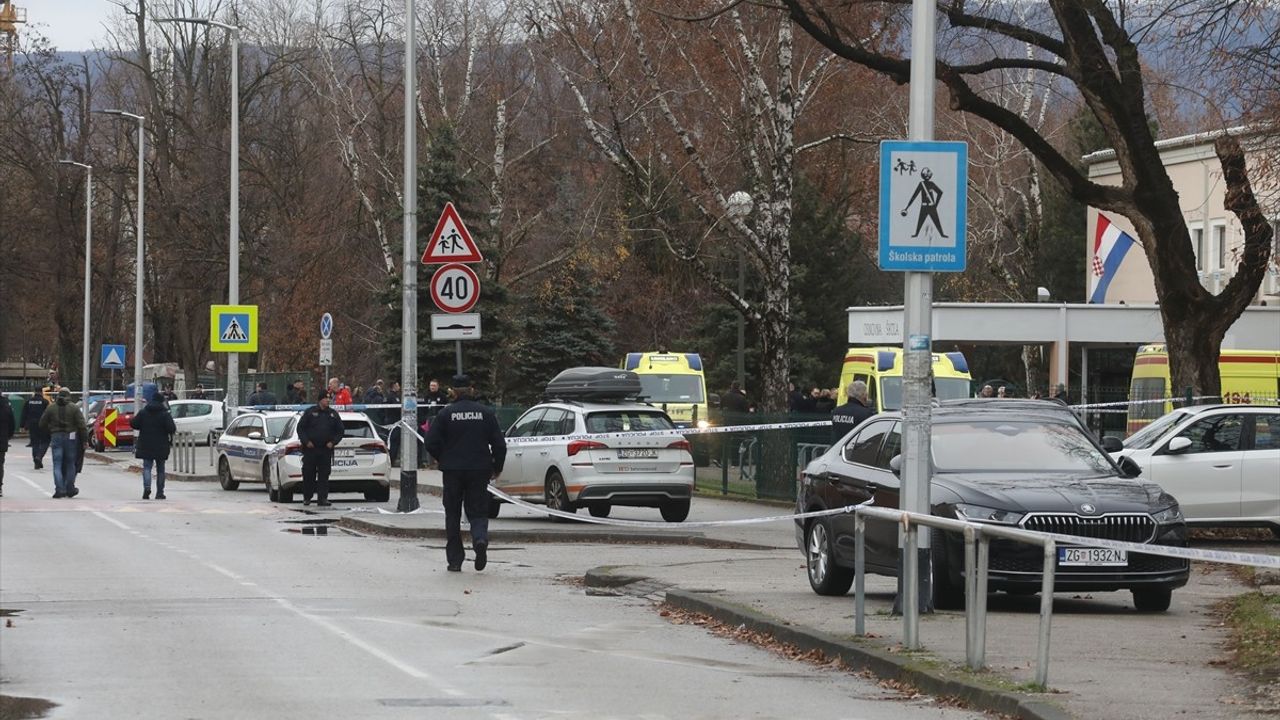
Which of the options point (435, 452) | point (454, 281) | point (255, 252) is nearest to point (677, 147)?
point (255, 252)

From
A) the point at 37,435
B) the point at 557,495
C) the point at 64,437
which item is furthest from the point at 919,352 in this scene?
the point at 37,435

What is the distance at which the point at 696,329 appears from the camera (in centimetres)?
6234

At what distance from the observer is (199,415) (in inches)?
2250

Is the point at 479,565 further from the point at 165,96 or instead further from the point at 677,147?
the point at 165,96

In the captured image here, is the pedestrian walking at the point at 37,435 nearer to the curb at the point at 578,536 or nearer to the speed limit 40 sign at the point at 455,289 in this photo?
the speed limit 40 sign at the point at 455,289

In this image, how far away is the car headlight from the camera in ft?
46.0

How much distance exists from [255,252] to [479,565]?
5188cm

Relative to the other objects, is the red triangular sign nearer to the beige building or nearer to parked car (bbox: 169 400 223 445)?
the beige building

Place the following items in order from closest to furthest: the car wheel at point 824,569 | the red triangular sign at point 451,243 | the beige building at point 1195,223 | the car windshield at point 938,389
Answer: the car wheel at point 824,569
the red triangular sign at point 451,243
the car windshield at point 938,389
the beige building at point 1195,223

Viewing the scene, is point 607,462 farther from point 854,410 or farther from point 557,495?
point 854,410

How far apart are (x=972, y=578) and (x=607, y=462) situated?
46.0ft

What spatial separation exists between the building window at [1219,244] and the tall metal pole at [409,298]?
26.1m

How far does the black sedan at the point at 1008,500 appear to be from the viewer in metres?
13.9

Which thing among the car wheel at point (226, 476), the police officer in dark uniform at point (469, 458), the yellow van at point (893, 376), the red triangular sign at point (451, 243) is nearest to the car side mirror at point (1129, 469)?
the police officer in dark uniform at point (469, 458)
